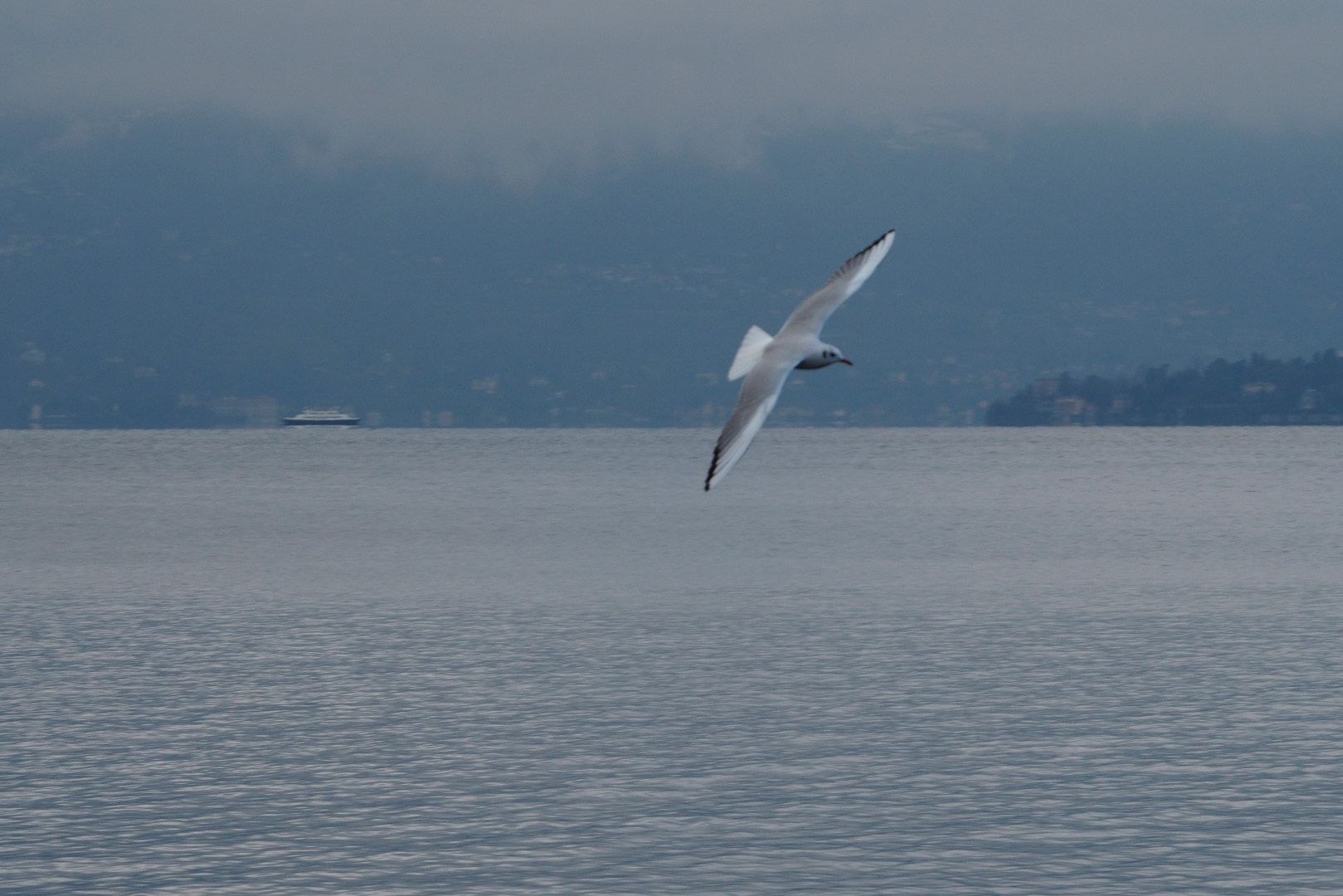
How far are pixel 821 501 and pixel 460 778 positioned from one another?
109 metres

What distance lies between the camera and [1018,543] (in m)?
94.1

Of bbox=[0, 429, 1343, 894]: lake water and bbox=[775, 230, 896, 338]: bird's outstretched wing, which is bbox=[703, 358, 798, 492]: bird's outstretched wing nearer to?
bbox=[775, 230, 896, 338]: bird's outstretched wing

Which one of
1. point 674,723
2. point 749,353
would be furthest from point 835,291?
point 674,723

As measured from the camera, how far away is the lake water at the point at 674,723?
82.9 feet

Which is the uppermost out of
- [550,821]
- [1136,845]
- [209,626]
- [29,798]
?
[209,626]

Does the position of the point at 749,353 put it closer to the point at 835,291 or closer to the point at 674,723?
the point at 835,291

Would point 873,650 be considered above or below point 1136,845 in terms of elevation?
above

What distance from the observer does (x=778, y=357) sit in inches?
609

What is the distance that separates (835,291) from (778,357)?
2097mm

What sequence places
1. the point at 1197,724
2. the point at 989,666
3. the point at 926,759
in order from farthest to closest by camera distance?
the point at 989,666, the point at 1197,724, the point at 926,759

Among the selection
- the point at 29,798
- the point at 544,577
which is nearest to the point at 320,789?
the point at 29,798

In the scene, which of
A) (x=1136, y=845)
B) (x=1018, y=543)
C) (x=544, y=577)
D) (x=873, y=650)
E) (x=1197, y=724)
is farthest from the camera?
(x=1018, y=543)

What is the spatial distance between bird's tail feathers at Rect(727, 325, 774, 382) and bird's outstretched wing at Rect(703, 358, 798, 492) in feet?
1.05

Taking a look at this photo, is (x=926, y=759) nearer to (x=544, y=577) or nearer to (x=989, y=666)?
(x=989, y=666)
